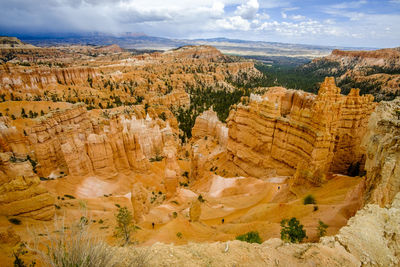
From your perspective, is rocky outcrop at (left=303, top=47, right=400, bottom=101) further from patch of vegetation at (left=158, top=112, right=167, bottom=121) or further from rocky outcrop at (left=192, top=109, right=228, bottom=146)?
patch of vegetation at (left=158, top=112, right=167, bottom=121)

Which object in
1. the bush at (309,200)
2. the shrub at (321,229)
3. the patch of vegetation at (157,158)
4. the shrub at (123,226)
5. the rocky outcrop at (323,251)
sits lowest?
the patch of vegetation at (157,158)

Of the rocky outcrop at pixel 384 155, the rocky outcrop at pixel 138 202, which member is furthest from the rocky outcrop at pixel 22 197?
the rocky outcrop at pixel 384 155

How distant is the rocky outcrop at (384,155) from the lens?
24.5 ft

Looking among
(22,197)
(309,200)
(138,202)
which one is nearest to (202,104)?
(138,202)

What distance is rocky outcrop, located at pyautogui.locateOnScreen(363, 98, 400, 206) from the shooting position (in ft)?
24.5

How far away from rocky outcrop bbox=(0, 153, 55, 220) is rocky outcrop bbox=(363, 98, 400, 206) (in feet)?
53.1

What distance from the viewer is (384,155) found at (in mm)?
8406

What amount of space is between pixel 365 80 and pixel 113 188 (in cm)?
9964

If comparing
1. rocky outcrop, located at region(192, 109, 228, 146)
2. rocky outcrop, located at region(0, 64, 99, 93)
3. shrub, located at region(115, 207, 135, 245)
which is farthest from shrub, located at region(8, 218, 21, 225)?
rocky outcrop, located at region(0, 64, 99, 93)

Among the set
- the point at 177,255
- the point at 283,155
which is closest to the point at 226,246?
the point at 177,255

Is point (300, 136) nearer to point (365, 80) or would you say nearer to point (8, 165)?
point (8, 165)

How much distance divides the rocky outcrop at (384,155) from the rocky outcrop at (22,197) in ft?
53.1

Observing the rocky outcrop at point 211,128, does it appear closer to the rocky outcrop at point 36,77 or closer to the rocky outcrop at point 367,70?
the rocky outcrop at point 36,77

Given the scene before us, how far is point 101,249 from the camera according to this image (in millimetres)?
3852
